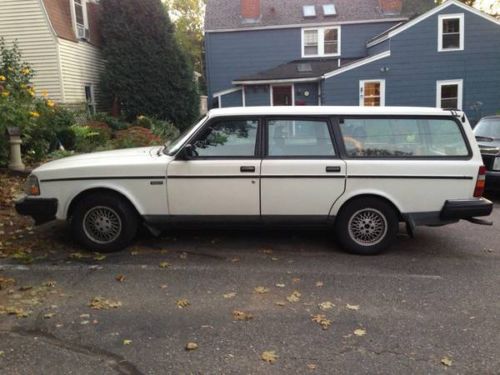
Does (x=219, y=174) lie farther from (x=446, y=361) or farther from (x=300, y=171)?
(x=446, y=361)

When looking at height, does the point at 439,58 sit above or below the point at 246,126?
above

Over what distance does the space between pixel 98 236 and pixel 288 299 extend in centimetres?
245

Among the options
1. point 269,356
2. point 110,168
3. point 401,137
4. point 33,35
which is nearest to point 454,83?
point 33,35

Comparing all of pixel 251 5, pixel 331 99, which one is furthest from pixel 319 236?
pixel 251 5

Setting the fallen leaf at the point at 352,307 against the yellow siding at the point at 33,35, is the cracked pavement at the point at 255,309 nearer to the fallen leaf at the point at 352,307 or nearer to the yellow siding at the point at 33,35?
the fallen leaf at the point at 352,307

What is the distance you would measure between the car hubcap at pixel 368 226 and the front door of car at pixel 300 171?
350 millimetres

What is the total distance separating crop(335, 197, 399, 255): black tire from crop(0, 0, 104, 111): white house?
46.2 feet

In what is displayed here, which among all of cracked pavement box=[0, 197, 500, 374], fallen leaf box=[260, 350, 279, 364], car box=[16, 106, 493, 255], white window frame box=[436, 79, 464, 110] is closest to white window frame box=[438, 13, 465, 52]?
white window frame box=[436, 79, 464, 110]

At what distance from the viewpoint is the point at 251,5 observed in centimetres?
2758

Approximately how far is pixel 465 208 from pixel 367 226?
1.08 m

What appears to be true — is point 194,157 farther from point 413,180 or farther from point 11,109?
point 11,109

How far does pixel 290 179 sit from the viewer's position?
5.47 metres

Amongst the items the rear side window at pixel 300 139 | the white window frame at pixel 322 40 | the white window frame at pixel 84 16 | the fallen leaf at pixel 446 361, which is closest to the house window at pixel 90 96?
the white window frame at pixel 84 16

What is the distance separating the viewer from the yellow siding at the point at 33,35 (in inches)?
649
